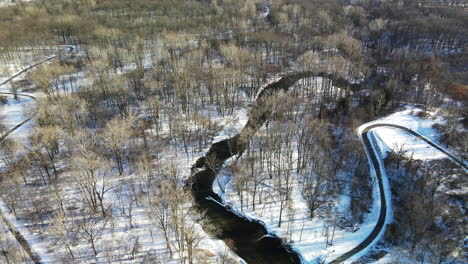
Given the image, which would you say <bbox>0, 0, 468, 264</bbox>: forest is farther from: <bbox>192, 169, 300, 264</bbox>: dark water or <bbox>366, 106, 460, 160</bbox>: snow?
<bbox>366, 106, 460, 160</bbox>: snow

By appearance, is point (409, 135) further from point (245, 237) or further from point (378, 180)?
point (245, 237)

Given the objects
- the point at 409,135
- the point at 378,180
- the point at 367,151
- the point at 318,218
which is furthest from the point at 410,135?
the point at 318,218

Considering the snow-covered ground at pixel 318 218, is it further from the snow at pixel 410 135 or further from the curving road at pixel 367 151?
the curving road at pixel 367 151

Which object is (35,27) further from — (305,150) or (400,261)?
(400,261)

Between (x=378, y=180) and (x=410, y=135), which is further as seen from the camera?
(x=410, y=135)

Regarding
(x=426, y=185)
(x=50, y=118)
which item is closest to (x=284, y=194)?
(x=426, y=185)

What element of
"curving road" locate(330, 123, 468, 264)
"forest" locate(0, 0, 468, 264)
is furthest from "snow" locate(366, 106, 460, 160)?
"curving road" locate(330, 123, 468, 264)
